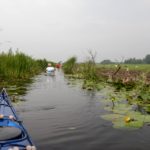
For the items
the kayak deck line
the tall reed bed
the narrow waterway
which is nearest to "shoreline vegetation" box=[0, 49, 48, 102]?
the tall reed bed

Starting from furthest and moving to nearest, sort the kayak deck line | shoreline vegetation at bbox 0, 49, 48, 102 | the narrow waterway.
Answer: shoreline vegetation at bbox 0, 49, 48, 102, the narrow waterway, the kayak deck line

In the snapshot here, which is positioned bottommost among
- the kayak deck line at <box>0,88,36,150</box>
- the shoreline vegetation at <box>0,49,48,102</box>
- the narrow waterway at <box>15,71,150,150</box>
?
the narrow waterway at <box>15,71,150,150</box>

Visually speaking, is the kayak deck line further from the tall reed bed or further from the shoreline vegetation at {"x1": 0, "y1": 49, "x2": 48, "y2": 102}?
the tall reed bed

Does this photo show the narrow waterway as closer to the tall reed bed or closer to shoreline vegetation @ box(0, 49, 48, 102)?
shoreline vegetation @ box(0, 49, 48, 102)

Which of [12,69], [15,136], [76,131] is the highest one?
[12,69]

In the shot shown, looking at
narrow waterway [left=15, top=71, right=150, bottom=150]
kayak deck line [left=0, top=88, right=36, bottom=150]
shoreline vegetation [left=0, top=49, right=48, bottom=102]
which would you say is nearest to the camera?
kayak deck line [left=0, top=88, right=36, bottom=150]

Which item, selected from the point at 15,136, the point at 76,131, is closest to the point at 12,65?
the point at 76,131

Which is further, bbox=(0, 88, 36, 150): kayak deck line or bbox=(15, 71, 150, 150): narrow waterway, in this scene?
bbox=(15, 71, 150, 150): narrow waterway

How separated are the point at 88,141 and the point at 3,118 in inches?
70.1

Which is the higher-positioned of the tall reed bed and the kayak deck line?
the tall reed bed

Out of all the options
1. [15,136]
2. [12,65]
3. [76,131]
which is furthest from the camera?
[12,65]

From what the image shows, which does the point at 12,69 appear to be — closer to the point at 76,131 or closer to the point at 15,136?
the point at 76,131

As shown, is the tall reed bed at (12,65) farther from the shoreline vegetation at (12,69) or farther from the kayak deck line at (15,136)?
the kayak deck line at (15,136)

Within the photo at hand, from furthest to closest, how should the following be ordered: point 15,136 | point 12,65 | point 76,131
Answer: point 12,65, point 76,131, point 15,136
